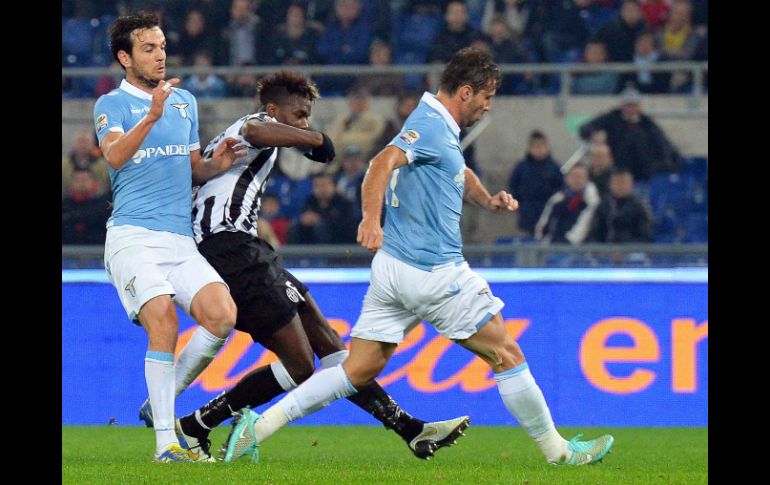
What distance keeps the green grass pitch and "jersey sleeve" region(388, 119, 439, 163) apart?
5.02 feet

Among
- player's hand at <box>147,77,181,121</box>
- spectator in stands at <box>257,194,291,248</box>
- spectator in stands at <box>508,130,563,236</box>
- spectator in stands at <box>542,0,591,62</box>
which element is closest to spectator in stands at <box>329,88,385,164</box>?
spectator in stands at <box>257,194,291,248</box>

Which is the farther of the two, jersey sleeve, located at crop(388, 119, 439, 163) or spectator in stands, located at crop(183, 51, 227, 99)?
spectator in stands, located at crop(183, 51, 227, 99)

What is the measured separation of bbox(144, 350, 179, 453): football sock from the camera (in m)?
6.30

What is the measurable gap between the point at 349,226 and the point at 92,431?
310 centimetres

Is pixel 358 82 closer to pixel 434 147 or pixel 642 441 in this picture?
pixel 642 441

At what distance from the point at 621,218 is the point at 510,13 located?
12.3ft

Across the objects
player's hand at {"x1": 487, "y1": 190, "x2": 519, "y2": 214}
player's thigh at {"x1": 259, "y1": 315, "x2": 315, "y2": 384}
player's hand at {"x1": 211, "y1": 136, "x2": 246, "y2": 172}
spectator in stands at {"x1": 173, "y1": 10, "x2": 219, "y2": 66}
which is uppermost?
spectator in stands at {"x1": 173, "y1": 10, "x2": 219, "y2": 66}

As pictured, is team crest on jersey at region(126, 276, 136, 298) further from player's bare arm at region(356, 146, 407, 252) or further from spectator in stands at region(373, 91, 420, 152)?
spectator in stands at region(373, 91, 420, 152)

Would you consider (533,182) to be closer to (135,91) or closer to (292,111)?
(292,111)

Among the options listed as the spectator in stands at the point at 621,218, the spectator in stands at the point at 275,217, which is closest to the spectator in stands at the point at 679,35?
the spectator in stands at the point at 621,218

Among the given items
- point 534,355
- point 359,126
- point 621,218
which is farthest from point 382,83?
point 534,355

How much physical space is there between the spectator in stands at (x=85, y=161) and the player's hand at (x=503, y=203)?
527 centimetres
